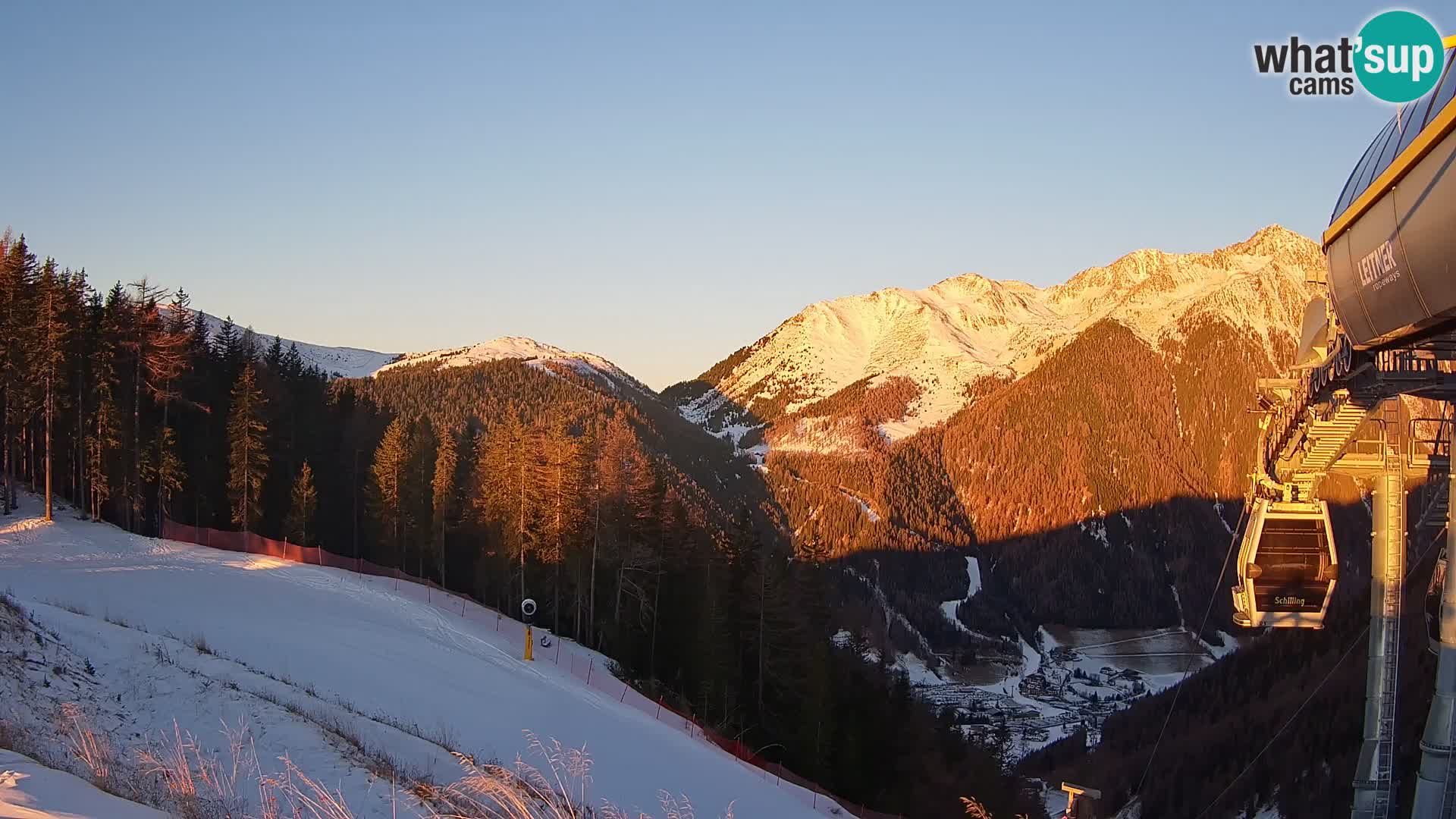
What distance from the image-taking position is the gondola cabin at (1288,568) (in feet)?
59.0

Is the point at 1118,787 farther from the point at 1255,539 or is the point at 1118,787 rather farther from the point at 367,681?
the point at 367,681

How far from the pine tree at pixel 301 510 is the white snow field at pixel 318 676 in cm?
1169

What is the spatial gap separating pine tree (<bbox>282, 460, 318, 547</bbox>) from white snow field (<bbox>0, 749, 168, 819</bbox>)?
4267cm

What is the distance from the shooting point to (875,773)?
138 feet

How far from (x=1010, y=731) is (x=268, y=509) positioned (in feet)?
233

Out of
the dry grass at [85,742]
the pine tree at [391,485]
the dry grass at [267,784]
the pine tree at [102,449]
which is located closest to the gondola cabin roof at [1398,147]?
the dry grass at [267,784]

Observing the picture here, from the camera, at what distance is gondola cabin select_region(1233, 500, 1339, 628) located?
59.0 feet

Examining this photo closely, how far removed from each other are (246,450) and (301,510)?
177 inches

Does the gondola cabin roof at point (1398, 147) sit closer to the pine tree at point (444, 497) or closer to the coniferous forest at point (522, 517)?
the coniferous forest at point (522, 517)

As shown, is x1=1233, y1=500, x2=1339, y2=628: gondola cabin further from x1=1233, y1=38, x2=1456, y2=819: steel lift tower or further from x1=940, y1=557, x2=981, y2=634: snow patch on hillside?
x1=940, y1=557, x2=981, y2=634: snow patch on hillside

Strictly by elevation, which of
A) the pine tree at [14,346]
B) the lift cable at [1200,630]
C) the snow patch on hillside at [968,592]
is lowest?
the snow patch on hillside at [968,592]

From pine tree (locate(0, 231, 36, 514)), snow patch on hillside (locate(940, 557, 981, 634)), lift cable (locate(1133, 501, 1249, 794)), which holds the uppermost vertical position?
pine tree (locate(0, 231, 36, 514))

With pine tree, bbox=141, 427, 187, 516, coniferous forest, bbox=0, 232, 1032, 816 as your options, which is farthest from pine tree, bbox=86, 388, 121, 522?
pine tree, bbox=141, 427, 187, 516

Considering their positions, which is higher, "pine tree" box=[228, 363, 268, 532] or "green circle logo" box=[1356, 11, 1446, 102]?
"green circle logo" box=[1356, 11, 1446, 102]
